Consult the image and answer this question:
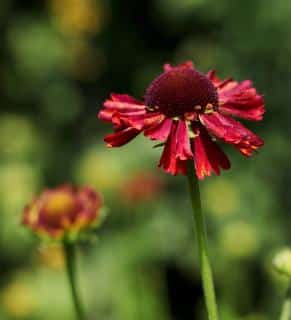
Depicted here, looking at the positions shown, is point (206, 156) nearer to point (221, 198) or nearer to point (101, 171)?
point (221, 198)

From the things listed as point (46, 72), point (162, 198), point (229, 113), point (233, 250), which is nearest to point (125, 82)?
point (46, 72)

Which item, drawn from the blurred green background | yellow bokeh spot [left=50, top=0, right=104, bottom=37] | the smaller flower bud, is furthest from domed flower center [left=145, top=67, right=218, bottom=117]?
yellow bokeh spot [left=50, top=0, right=104, bottom=37]

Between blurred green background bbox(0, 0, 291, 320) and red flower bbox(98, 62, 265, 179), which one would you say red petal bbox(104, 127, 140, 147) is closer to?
red flower bbox(98, 62, 265, 179)

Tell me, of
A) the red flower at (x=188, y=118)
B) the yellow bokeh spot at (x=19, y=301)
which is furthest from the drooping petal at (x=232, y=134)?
the yellow bokeh spot at (x=19, y=301)

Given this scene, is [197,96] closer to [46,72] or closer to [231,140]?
[231,140]

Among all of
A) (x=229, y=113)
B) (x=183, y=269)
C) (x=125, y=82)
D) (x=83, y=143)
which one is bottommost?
(x=229, y=113)

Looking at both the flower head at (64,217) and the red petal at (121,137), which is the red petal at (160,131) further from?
the flower head at (64,217)
